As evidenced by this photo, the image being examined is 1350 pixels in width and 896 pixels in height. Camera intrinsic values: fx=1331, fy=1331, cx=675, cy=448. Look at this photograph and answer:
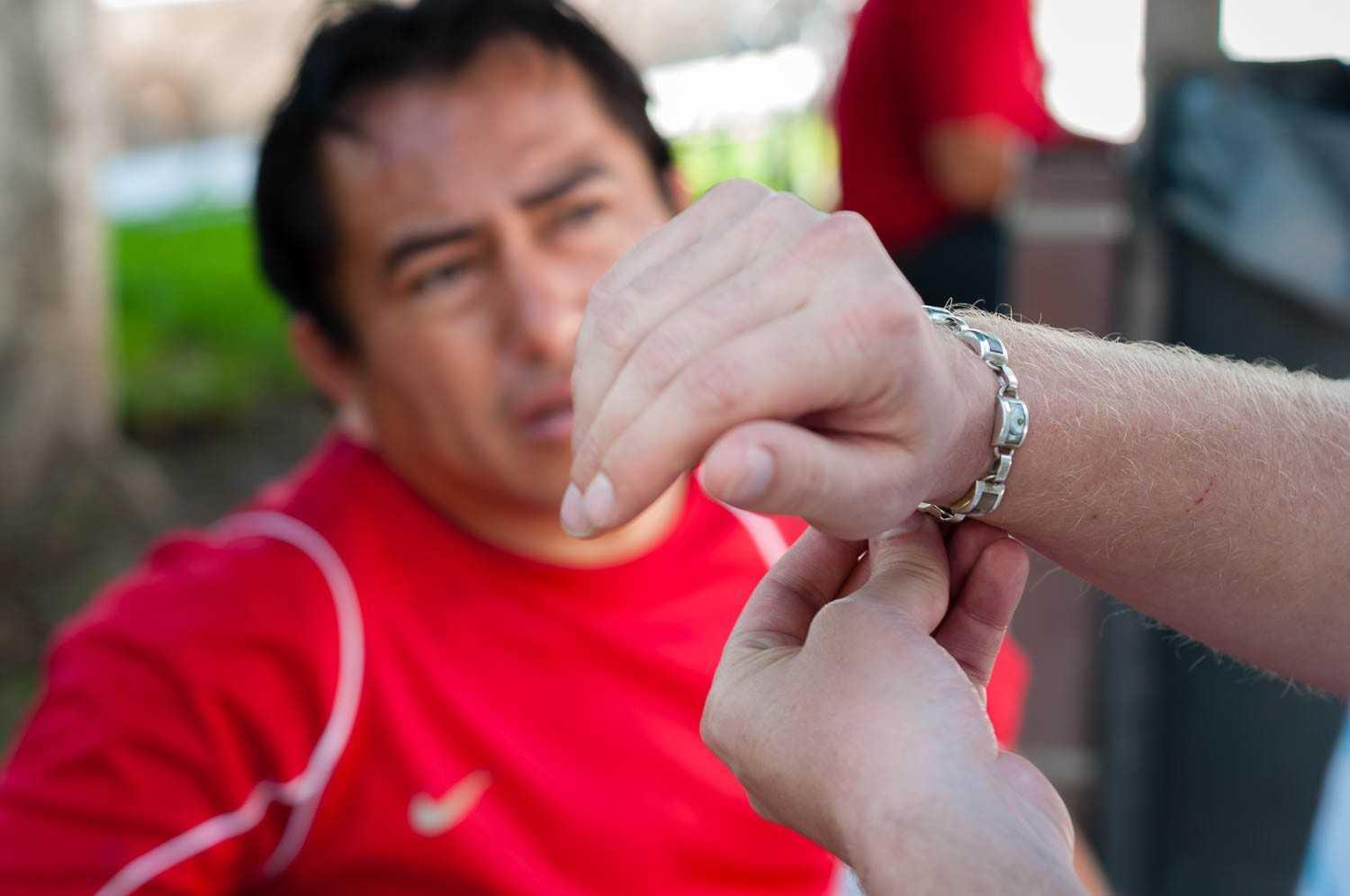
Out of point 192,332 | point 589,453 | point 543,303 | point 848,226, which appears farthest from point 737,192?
point 192,332

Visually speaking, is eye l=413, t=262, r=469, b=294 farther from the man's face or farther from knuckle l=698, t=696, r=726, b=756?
knuckle l=698, t=696, r=726, b=756

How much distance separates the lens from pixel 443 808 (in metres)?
1.46

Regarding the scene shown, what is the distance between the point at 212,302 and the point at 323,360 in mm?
3953

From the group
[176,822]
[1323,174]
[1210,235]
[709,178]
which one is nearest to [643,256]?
[176,822]

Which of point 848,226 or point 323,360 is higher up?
point 848,226

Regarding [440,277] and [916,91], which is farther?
[916,91]

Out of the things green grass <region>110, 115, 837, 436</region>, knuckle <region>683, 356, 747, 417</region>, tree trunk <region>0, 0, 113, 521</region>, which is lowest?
green grass <region>110, 115, 837, 436</region>

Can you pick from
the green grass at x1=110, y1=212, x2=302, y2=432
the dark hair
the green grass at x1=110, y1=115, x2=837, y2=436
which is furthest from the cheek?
the green grass at x1=110, y1=212, x2=302, y2=432

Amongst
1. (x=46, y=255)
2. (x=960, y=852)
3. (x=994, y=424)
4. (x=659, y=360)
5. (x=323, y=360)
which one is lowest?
(x=46, y=255)

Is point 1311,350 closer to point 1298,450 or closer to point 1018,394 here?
point 1298,450

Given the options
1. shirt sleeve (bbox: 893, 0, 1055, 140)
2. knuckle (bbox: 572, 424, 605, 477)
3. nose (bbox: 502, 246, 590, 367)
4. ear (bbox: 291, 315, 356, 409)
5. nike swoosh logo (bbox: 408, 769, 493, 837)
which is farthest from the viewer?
shirt sleeve (bbox: 893, 0, 1055, 140)

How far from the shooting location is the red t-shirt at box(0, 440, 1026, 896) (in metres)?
1.38

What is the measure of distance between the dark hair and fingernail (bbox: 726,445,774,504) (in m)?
Result: 1.08

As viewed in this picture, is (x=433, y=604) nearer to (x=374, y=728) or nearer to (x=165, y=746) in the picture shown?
(x=374, y=728)
